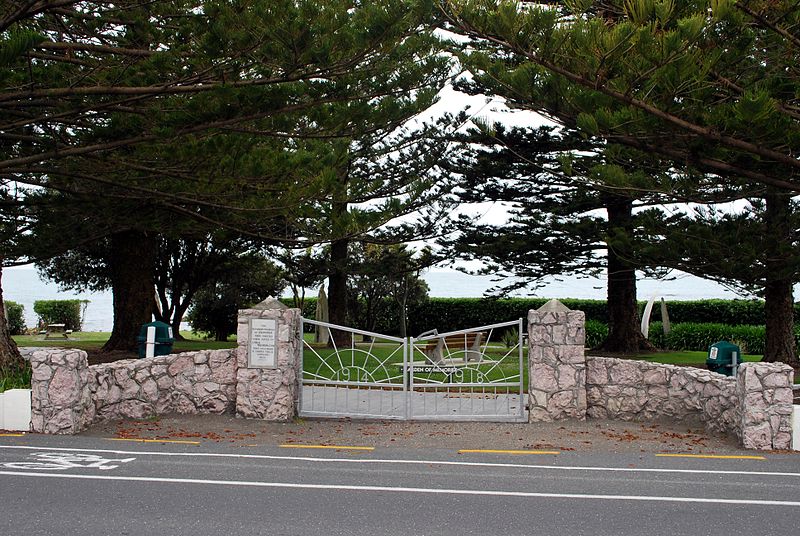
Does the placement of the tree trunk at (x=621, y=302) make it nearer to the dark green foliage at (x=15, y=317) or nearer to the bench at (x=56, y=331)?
the bench at (x=56, y=331)

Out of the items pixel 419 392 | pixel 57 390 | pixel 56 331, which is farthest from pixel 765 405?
pixel 56 331

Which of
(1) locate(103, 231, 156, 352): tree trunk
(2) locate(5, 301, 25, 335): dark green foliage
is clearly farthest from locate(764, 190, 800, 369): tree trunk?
(2) locate(5, 301, 25, 335): dark green foliage

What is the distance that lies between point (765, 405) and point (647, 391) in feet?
6.07

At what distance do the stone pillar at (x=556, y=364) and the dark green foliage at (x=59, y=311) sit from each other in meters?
27.3

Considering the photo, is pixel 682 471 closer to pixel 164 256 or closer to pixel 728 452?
pixel 728 452

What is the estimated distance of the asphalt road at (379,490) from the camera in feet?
18.4

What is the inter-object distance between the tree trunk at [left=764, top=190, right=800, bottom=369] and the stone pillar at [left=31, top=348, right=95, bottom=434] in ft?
39.6

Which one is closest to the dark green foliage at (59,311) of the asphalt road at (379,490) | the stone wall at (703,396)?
the asphalt road at (379,490)

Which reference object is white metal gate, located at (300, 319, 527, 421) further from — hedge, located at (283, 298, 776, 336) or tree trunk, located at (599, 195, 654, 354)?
hedge, located at (283, 298, 776, 336)

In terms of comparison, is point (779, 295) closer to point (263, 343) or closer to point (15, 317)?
point (263, 343)

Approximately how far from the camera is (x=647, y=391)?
10.5 m

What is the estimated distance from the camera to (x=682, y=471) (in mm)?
7738

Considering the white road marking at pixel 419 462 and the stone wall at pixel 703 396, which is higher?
the stone wall at pixel 703 396

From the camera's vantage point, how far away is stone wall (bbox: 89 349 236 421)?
1008 centimetres
